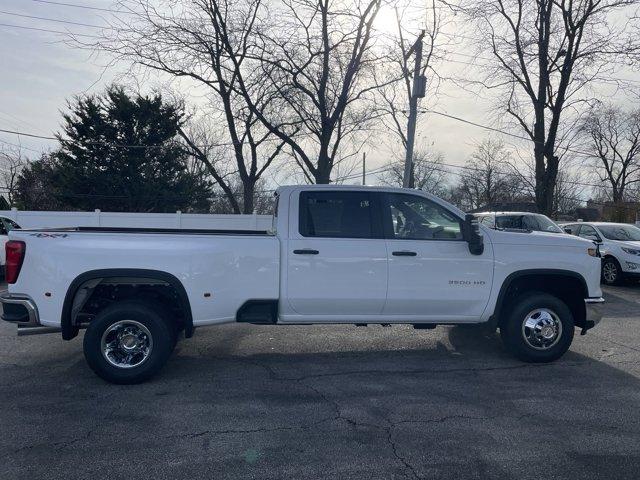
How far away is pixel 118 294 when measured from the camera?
5.31 m

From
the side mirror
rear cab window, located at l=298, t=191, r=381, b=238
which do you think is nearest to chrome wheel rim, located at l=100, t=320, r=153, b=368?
rear cab window, located at l=298, t=191, r=381, b=238

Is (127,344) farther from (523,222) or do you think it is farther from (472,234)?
(523,222)

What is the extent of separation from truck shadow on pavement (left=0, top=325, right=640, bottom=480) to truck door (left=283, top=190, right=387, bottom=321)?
744mm

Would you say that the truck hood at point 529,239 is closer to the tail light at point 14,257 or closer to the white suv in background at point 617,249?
the tail light at point 14,257

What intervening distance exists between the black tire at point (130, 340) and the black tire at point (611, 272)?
11452 millimetres

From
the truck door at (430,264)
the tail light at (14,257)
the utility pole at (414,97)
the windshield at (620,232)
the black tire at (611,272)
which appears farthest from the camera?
the utility pole at (414,97)

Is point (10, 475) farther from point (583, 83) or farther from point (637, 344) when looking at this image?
point (583, 83)

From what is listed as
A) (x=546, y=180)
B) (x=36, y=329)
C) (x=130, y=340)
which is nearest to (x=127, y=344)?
(x=130, y=340)

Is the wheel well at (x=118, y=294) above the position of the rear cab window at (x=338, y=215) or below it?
below

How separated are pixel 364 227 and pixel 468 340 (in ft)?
8.22

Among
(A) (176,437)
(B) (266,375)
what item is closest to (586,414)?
(B) (266,375)

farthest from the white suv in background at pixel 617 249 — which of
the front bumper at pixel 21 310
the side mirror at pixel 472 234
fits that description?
the front bumper at pixel 21 310

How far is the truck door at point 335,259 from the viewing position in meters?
5.32

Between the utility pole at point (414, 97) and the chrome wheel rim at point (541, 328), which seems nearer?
the chrome wheel rim at point (541, 328)
